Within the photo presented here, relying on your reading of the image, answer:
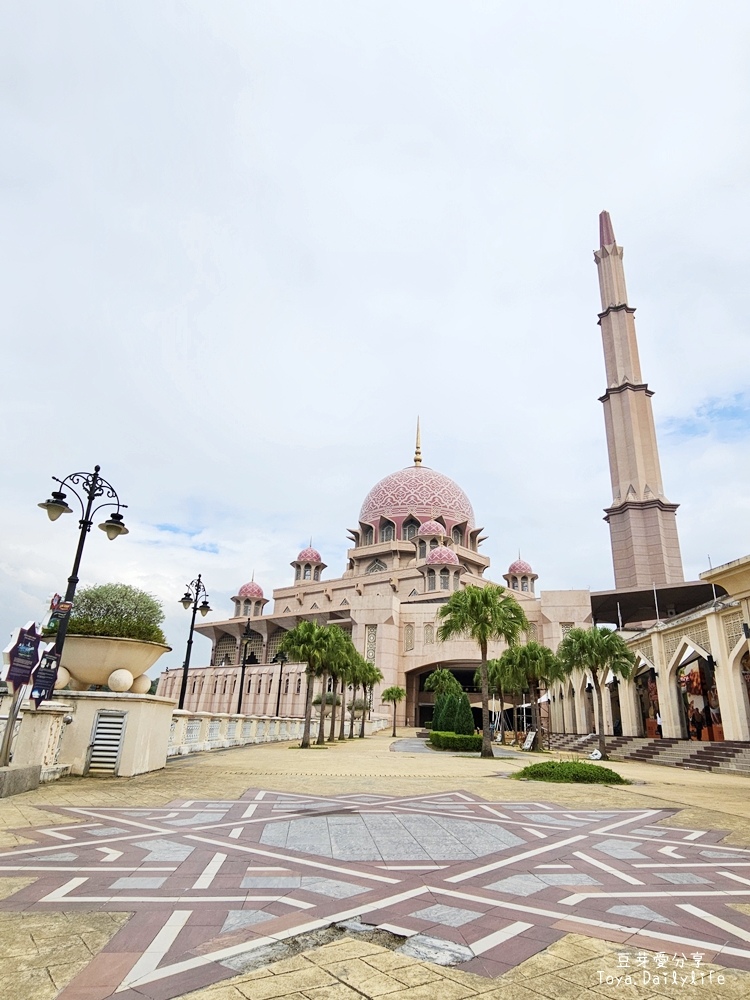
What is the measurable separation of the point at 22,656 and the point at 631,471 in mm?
59552

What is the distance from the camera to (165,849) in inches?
240

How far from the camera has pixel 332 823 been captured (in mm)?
7793

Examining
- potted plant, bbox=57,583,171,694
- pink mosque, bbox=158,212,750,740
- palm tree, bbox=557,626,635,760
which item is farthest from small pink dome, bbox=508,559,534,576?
potted plant, bbox=57,583,171,694

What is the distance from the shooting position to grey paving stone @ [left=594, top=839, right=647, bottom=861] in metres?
6.41

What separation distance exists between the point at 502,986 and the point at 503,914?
1307 mm

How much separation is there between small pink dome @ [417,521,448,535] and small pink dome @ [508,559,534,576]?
11.4m

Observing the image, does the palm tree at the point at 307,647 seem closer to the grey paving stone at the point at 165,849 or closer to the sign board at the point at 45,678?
the sign board at the point at 45,678

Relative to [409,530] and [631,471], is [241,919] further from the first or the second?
[409,530]

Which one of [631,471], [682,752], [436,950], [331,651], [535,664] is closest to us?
[436,950]

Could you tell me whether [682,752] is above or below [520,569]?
below

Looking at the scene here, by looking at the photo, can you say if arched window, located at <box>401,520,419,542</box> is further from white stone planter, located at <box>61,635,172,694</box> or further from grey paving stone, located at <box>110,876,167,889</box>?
grey paving stone, located at <box>110,876,167,889</box>

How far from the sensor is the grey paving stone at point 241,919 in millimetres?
3930

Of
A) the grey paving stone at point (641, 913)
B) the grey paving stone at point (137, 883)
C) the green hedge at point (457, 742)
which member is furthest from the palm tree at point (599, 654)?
the grey paving stone at point (137, 883)

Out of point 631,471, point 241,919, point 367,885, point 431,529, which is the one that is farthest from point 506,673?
point 631,471
